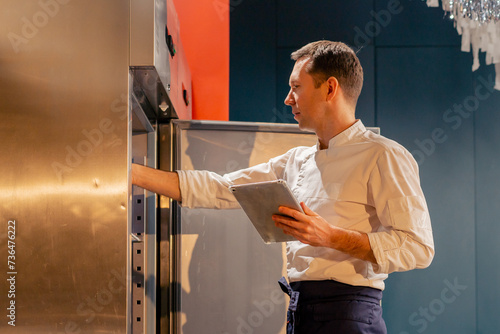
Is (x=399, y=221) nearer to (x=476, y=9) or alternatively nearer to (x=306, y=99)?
(x=306, y=99)

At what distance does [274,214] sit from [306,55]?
593 mm

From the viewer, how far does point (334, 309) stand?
60.1 inches

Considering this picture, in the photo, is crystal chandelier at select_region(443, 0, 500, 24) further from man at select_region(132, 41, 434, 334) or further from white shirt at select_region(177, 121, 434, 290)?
white shirt at select_region(177, 121, 434, 290)

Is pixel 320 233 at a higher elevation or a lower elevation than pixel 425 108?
lower

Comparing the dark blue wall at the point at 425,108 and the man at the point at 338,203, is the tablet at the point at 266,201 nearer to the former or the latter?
the man at the point at 338,203

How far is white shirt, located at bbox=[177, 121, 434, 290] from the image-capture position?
4.93 feet

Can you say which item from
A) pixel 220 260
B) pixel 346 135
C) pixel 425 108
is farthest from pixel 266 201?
pixel 425 108

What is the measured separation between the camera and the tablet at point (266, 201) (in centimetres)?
137

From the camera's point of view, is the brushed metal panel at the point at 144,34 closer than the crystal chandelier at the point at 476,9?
Yes

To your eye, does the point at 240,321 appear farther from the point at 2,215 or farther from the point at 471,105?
the point at 471,105

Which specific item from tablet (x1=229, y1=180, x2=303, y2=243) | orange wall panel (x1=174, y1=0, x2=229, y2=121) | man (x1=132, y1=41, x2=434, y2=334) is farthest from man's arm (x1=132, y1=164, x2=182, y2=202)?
orange wall panel (x1=174, y1=0, x2=229, y2=121)

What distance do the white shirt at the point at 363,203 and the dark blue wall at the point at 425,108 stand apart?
1501mm

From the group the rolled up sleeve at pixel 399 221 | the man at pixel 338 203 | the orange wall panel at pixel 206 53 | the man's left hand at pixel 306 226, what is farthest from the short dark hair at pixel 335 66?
the orange wall panel at pixel 206 53

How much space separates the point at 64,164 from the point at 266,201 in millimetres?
496
